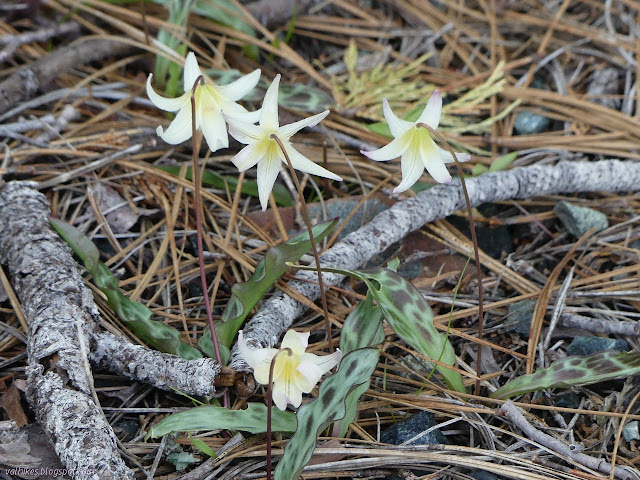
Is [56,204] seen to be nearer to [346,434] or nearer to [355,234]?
[355,234]

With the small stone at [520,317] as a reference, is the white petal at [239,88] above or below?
above

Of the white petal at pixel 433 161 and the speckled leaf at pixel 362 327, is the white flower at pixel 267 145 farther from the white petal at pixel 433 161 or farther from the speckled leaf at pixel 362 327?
the speckled leaf at pixel 362 327

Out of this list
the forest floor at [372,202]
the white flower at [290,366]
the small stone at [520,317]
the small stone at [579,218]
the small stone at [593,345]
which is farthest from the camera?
the small stone at [579,218]

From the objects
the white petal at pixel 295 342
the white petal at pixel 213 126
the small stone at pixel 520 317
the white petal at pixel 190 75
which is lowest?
the small stone at pixel 520 317

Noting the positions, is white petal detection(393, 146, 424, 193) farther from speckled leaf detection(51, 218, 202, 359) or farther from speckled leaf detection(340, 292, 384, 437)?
speckled leaf detection(51, 218, 202, 359)

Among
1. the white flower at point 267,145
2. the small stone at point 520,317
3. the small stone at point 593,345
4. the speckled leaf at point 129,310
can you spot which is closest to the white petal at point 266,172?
the white flower at point 267,145

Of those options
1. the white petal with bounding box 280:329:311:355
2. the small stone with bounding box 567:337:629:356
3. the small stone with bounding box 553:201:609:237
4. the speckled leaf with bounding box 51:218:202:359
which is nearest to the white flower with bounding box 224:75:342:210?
the white petal with bounding box 280:329:311:355

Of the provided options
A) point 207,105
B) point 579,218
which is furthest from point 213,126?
point 579,218

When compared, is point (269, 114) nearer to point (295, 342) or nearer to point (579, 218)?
point (295, 342)
